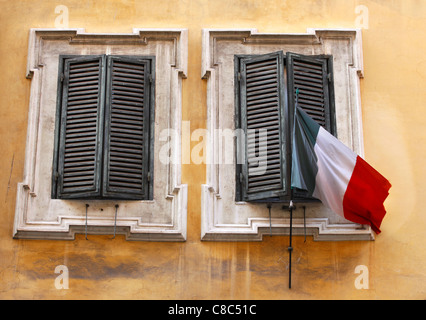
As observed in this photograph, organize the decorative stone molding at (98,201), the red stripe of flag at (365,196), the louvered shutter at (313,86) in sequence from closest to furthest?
the red stripe of flag at (365,196)
the decorative stone molding at (98,201)
the louvered shutter at (313,86)

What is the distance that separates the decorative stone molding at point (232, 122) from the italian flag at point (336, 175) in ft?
1.15

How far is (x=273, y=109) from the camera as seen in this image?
1086 centimetres

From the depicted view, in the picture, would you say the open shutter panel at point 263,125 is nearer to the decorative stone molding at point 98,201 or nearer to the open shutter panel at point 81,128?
the decorative stone molding at point 98,201

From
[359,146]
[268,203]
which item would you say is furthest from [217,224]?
[359,146]

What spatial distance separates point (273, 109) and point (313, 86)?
68 centimetres

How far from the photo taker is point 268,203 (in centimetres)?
1059

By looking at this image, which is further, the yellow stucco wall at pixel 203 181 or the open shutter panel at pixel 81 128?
the open shutter panel at pixel 81 128

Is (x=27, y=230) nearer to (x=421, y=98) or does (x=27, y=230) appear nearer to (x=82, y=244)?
(x=82, y=244)

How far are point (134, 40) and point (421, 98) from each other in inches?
150

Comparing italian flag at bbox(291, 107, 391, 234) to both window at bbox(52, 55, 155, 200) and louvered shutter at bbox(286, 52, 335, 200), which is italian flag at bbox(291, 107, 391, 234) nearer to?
louvered shutter at bbox(286, 52, 335, 200)

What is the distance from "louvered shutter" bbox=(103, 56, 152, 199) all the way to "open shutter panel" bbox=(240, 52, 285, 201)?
4.06 ft

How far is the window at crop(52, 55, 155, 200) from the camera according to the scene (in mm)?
10641

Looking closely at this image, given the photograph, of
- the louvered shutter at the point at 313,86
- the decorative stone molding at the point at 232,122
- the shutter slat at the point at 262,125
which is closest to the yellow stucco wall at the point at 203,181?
the decorative stone molding at the point at 232,122

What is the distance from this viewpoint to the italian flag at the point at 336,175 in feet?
33.8
